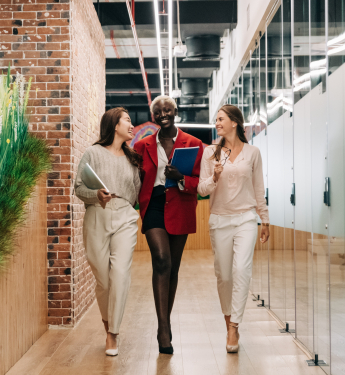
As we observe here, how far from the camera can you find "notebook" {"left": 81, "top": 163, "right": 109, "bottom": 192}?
2824mm

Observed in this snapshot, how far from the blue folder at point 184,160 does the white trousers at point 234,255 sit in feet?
1.11

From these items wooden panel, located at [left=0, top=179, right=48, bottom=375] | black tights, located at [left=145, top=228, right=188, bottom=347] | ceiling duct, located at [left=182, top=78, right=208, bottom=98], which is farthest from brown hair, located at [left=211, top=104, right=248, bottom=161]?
ceiling duct, located at [left=182, top=78, right=208, bottom=98]

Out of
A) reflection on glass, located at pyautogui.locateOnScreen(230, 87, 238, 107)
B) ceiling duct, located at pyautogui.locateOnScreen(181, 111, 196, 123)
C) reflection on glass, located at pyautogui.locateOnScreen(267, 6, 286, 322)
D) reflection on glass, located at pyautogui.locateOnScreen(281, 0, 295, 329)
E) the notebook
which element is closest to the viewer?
the notebook

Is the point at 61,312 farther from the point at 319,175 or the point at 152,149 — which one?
the point at 319,175

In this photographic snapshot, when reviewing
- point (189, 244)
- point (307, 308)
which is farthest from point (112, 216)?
point (189, 244)

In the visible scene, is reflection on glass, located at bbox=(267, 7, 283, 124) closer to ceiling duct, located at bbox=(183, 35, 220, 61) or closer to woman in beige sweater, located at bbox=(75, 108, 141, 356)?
woman in beige sweater, located at bbox=(75, 108, 141, 356)

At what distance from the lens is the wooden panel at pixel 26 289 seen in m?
2.71

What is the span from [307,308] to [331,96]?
1.45 metres

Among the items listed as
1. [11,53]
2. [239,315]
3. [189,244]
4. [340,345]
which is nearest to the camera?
[340,345]

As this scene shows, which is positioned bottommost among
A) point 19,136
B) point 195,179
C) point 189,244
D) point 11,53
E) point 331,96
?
point 189,244

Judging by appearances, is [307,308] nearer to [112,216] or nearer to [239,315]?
[239,315]

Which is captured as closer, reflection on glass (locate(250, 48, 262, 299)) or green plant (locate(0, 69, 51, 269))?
green plant (locate(0, 69, 51, 269))

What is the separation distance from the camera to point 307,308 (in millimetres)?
3232

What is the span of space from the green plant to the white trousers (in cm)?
116
